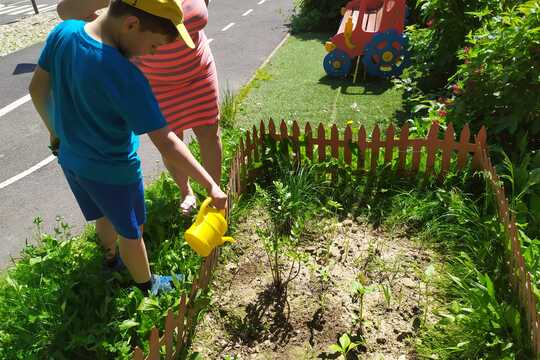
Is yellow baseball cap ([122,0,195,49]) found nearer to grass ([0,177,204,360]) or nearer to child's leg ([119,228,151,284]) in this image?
child's leg ([119,228,151,284])

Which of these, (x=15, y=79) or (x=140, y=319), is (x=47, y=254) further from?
(x=15, y=79)

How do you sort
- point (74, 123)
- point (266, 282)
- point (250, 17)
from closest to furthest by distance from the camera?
point (74, 123) < point (266, 282) < point (250, 17)

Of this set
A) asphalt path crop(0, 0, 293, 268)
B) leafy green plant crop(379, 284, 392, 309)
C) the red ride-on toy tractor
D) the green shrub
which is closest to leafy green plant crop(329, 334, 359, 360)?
leafy green plant crop(379, 284, 392, 309)

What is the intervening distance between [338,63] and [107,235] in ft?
14.4

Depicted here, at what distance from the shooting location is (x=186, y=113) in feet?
9.48

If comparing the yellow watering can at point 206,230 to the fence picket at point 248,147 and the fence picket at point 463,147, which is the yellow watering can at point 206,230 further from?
the fence picket at point 463,147

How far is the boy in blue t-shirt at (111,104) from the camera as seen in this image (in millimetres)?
1691

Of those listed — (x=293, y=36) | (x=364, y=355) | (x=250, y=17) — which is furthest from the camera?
(x=250, y=17)

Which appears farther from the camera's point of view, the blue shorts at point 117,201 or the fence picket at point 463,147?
the fence picket at point 463,147

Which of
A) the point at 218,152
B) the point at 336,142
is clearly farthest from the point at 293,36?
the point at 218,152

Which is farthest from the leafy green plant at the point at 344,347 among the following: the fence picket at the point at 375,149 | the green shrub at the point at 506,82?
the green shrub at the point at 506,82

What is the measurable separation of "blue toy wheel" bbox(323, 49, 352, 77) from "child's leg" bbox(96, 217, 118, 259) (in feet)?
14.1

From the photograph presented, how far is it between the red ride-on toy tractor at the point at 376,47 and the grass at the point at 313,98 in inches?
7.0

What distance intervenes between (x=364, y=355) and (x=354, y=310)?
29 cm
